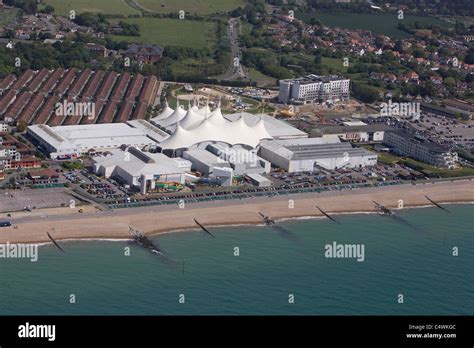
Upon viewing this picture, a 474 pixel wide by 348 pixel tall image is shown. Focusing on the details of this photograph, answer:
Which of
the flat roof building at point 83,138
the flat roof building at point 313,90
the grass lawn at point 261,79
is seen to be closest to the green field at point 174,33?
the grass lawn at point 261,79

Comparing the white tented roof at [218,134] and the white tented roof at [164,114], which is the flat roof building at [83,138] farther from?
the white tented roof at [164,114]

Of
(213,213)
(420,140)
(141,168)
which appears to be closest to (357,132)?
(420,140)

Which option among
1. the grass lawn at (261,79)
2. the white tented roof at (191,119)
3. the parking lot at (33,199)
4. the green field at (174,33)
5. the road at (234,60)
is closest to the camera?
the parking lot at (33,199)

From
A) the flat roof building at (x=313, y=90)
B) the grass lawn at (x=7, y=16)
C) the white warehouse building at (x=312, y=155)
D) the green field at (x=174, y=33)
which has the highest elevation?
the white warehouse building at (x=312, y=155)

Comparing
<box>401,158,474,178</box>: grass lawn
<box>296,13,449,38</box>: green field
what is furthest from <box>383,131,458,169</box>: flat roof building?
<box>296,13,449,38</box>: green field

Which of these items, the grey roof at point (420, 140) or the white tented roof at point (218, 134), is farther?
the grey roof at point (420, 140)

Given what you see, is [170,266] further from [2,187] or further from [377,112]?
[377,112]

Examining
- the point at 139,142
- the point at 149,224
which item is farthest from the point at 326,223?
the point at 139,142
